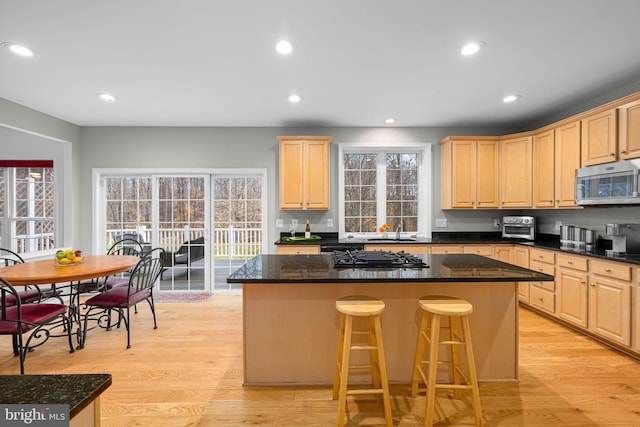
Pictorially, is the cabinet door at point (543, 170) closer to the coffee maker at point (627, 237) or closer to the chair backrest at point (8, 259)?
the coffee maker at point (627, 237)

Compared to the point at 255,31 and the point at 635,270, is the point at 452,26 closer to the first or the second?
the point at 255,31

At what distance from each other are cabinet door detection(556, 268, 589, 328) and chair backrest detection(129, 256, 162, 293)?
177 inches

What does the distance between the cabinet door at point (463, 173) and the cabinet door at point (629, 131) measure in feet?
5.32

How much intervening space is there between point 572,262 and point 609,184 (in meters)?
0.87

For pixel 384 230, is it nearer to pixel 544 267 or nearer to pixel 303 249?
pixel 303 249

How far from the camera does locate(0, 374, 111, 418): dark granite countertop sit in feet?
2.21

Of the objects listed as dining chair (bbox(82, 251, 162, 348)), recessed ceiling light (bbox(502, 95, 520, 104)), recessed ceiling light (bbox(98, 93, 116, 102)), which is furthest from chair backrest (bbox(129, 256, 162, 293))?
recessed ceiling light (bbox(502, 95, 520, 104))

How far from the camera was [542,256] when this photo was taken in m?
3.65

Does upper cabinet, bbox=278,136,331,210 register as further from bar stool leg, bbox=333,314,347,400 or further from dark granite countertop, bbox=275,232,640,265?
bar stool leg, bbox=333,314,347,400

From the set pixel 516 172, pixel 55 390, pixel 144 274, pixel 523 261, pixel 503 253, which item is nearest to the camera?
pixel 55 390

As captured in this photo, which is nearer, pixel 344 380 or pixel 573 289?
pixel 344 380

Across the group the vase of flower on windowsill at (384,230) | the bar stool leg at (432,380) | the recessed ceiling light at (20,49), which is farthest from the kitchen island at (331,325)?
the recessed ceiling light at (20,49)

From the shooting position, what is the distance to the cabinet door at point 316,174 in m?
4.38

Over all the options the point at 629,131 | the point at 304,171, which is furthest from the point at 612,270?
the point at 304,171
